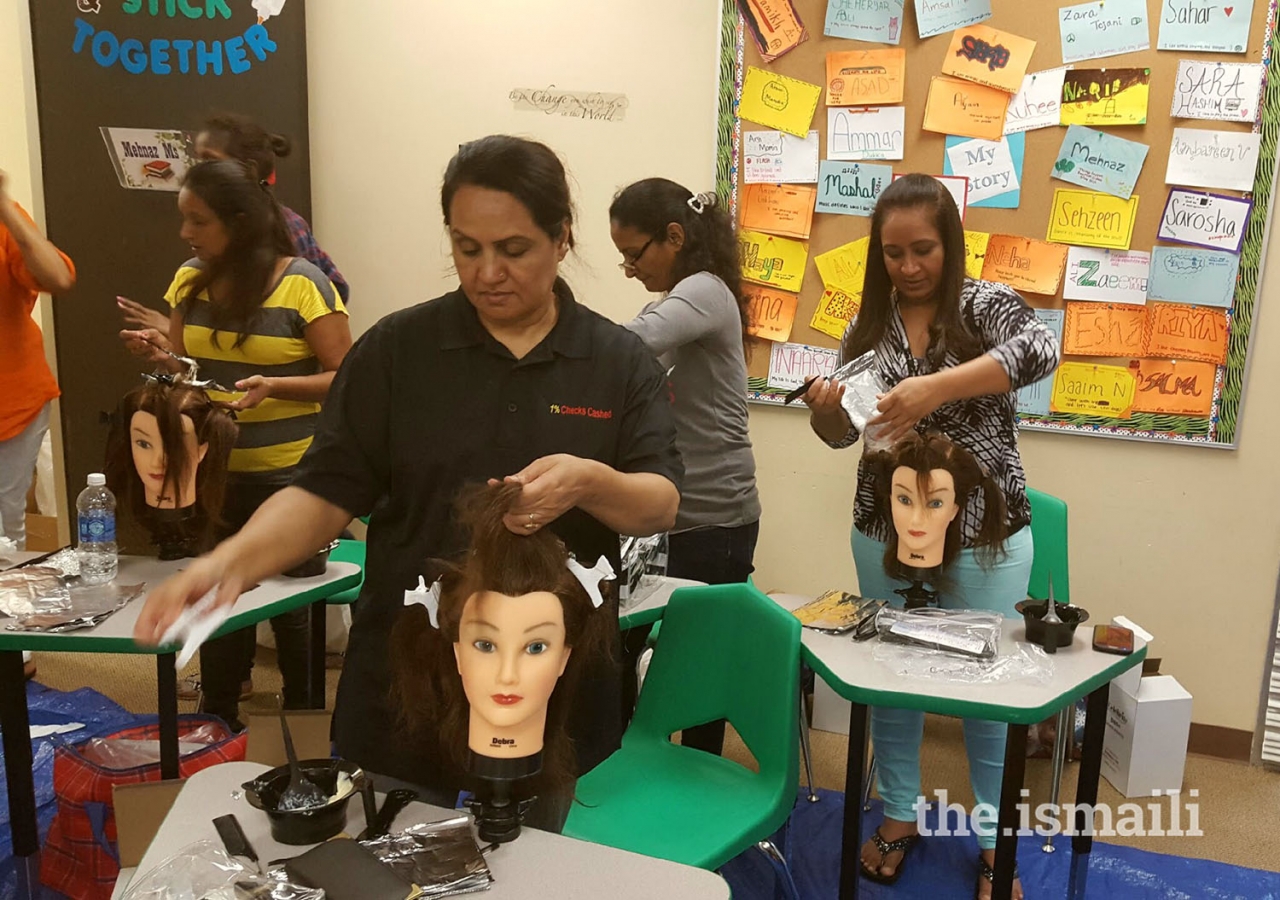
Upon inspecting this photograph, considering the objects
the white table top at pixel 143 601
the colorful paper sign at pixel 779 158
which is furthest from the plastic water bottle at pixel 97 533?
→ the colorful paper sign at pixel 779 158

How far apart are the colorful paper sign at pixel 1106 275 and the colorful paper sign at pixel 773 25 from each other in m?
1.08

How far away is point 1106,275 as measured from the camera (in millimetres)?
2965

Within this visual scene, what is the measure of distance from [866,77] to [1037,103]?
508mm

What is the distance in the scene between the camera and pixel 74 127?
345cm

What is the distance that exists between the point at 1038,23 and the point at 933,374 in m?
1.56

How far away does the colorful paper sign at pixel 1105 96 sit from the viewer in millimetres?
2861

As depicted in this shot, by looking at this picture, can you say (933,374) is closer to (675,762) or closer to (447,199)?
(675,762)

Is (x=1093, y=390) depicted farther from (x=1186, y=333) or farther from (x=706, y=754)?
(x=706, y=754)

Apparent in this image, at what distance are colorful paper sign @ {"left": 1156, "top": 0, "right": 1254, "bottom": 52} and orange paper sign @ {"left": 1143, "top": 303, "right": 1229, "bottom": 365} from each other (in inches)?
28.3

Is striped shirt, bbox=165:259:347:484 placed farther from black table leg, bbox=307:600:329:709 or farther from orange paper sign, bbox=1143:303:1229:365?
orange paper sign, bbox=1143:303:1229:365

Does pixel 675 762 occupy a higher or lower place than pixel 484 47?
lower

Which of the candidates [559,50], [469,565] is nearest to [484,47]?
[559,50]

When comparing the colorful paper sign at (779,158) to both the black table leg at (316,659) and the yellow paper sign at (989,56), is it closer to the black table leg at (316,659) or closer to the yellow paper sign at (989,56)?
the yellow paper sign at (989,56)

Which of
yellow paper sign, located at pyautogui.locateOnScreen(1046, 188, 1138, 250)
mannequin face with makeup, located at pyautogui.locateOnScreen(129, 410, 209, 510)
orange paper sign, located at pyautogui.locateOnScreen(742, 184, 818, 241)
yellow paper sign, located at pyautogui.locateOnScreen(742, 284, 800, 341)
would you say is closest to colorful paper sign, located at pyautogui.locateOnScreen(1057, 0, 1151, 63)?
yellow paper sign, located at pyautogui.locateOnScreen(1046, 188, 1138, 250)
